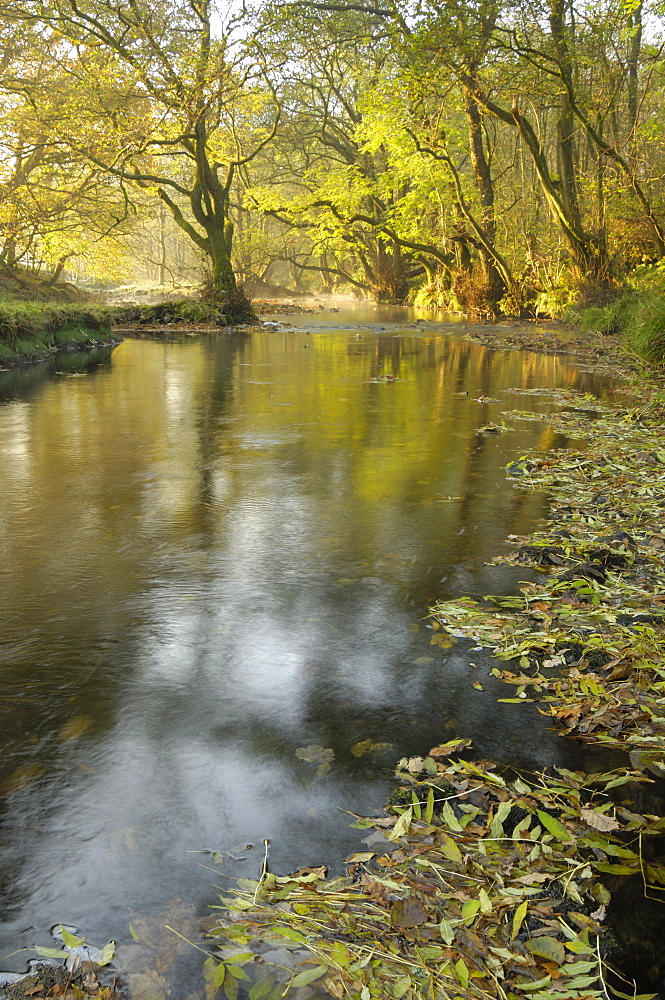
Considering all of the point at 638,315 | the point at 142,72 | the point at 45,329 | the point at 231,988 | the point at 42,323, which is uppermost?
the point at 142,72

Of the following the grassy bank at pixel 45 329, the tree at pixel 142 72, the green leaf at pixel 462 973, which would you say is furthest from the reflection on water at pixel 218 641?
the tree at pixel 142 72

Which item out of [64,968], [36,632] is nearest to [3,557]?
[36,632]

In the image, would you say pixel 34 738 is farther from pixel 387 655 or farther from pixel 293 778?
pixel 387 655

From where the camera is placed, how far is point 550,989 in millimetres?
1660

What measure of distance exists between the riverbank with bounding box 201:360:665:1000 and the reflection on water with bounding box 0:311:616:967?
5.0 inches

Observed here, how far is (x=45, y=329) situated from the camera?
14.4 m

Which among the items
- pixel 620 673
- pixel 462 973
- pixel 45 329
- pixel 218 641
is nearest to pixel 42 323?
pixel 45 329

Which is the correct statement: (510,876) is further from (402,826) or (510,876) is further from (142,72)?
(142,72)

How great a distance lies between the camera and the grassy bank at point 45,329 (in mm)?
12789

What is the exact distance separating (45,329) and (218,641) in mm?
12842

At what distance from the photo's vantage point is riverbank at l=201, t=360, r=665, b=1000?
5.61ft

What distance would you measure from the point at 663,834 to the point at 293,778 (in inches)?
43.4

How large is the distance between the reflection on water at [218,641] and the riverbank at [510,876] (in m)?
0.13

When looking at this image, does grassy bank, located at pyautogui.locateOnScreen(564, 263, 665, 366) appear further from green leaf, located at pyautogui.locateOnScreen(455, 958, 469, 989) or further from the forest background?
green leaf, located at pyautogui.locateOnScreen(455, 958, 469, 989)
